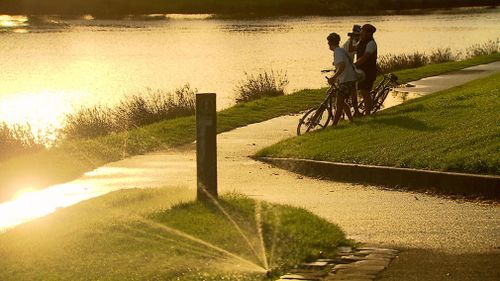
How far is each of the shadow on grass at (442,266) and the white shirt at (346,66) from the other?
385 inches

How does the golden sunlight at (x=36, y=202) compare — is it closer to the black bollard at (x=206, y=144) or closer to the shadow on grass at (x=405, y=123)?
the black bollard at (x=206, y=144)

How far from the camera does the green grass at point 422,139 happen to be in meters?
13.4

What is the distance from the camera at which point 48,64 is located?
60281mm

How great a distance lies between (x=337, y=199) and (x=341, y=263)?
13.3ft

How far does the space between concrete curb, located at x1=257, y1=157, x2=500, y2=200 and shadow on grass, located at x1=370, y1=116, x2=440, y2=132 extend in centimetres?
219

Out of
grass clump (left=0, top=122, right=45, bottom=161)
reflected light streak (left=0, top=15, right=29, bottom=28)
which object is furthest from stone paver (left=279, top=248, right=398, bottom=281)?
reflected light streak (left=0, top=15, right=29, bottom=28)

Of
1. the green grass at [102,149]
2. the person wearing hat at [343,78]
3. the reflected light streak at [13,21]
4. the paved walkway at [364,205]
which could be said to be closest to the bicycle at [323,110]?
the person wearing hat at [343,78]

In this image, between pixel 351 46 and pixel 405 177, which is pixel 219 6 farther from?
pixel 405 177

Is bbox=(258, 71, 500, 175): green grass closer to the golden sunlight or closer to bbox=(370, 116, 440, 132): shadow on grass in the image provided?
bbox=(370, 116, 440, 132): shadow on grass

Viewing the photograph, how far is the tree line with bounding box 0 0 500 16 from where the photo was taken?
123 meters

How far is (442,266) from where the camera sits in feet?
26.7

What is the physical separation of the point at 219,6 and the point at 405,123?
120 m

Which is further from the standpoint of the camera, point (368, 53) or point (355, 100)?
point (355, 100)

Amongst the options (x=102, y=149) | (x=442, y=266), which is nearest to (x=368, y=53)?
(x=102, y=149)
